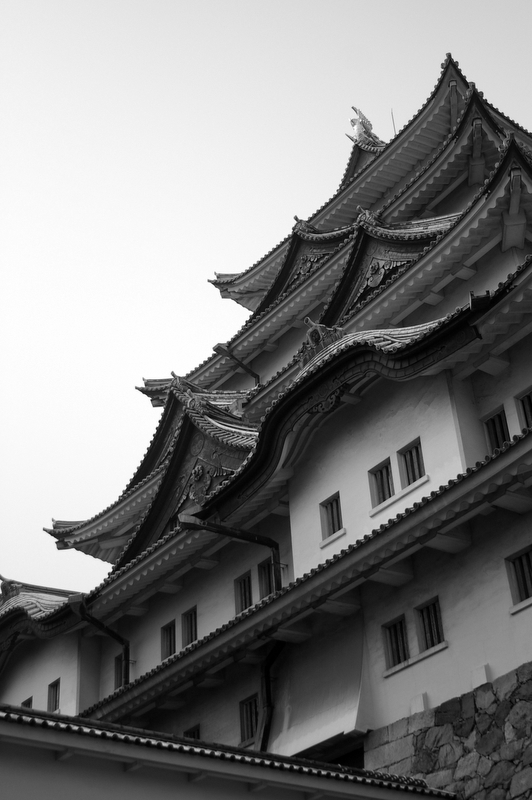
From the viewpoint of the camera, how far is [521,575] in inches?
628

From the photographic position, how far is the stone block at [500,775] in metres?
14.4

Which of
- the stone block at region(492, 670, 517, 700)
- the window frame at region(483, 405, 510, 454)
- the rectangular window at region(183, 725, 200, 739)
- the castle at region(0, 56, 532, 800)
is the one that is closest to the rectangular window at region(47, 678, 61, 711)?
the castle at region(0, 56, 532, 800)

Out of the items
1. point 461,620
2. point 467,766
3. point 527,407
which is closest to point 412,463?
point 527,407

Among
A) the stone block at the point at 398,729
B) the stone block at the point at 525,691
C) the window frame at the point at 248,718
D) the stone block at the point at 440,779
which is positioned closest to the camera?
the stone block at the point at 525,691

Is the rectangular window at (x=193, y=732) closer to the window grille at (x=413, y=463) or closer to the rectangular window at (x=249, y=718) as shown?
the rectangular window at (x=249, y=718)

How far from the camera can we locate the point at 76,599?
2494cm

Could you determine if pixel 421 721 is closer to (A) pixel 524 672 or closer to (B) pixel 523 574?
(A) pixel 524 672

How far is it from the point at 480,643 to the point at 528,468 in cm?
297

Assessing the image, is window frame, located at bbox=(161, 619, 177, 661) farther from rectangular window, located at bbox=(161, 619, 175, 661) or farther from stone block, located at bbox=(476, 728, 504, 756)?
stone block, located at bbox=(476, 728, 504, 756)

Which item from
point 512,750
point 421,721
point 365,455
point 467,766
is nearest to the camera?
point 512,750

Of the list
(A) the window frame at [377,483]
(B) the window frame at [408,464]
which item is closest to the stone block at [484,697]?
(B) the window frame at [408,464]

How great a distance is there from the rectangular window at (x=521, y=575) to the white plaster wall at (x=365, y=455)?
216 cm

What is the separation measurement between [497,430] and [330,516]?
3.92 m

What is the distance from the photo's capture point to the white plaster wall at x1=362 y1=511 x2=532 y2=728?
51.1 ft
